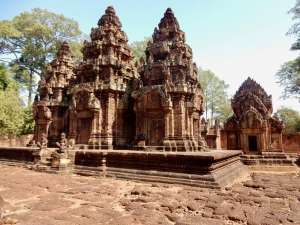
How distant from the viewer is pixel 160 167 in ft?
23.5

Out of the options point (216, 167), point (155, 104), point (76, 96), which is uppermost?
point (76, 96)

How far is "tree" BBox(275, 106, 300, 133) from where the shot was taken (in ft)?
93.7

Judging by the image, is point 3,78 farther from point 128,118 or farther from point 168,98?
point 168,98

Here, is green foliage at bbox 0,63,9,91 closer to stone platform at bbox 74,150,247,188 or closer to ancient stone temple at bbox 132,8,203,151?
ancient stone temple at bbox 132,8,203,151

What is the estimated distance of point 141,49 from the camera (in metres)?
28.9

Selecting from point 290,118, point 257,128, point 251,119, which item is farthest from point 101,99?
point 290,118

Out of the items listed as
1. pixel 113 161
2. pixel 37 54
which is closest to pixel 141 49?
pixel 37 54

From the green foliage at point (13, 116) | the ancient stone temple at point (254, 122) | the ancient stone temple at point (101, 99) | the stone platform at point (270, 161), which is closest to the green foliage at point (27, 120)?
the green foliage at point (13, 116)

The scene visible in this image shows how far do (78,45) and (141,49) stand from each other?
27.3 ft

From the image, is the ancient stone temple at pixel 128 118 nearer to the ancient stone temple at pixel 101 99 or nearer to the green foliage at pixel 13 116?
the ancient stone temple at pixel 101 99

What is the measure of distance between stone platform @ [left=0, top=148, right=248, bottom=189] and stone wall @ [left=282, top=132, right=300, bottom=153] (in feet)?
55.4

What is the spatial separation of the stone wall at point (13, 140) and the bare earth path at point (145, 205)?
18342 mm

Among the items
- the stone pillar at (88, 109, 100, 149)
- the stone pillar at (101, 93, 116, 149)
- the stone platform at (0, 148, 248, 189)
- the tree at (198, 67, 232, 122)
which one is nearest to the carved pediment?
the stone platform at (0, 148, 248, 189)

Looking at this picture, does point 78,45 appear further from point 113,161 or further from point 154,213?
point 154,213
